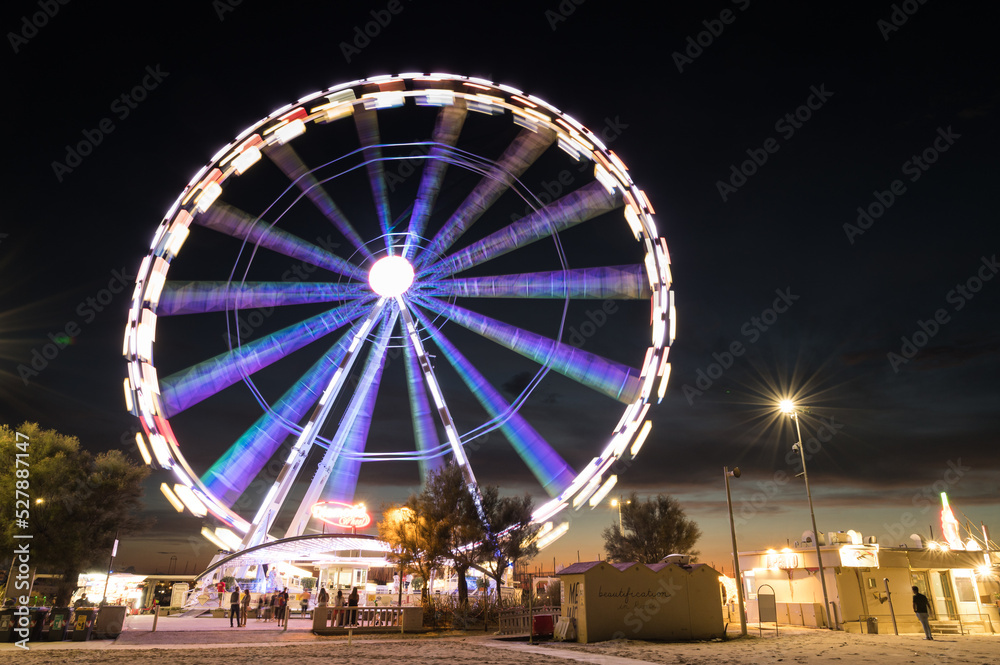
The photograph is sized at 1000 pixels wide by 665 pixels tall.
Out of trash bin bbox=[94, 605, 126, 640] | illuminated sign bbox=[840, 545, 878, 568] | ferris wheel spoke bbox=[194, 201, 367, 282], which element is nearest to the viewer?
trash bin bbox=[94, 605, 126, 640]

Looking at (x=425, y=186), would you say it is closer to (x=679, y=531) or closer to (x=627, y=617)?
(x=627, y=617)

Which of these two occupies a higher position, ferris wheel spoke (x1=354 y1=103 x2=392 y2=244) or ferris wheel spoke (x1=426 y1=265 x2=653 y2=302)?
ferris wheel spoke (x1=354 y1=103 x2=392 y2=244)

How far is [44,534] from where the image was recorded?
2023 cm

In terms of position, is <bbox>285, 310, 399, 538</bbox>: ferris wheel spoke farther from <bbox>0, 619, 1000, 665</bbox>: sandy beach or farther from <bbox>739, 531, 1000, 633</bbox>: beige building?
<bbox>739, 531, 1000, 633</bbox>: beige building

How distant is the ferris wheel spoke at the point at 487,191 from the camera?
19.9 metres

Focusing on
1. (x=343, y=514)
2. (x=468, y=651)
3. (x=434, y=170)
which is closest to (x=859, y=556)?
(x=468, y=651)

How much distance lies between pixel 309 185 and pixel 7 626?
44.7 feet

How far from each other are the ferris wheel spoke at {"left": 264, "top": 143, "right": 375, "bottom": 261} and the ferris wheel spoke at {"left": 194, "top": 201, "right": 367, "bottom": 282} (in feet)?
3.19

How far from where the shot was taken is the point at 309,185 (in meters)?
19.8

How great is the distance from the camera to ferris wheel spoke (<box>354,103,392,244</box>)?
2020 cm

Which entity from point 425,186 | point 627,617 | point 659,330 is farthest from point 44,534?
point 659,330

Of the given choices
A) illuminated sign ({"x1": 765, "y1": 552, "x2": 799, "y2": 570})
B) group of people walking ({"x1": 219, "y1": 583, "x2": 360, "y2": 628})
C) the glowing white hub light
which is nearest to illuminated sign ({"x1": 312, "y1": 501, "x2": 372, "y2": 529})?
group of people walking ({"x1": 219, "y1": 583, "x2": 360, "y2": 628})

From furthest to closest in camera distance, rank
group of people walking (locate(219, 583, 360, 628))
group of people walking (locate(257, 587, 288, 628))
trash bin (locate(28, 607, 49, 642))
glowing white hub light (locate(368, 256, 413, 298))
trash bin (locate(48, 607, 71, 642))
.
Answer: group of people walking (locate(257, 587, 288, 628))
glowing white hub light (locate(368, 256, 413, 298))
group of people walking (locate(219, 583, 360, 628))
trash bin (locate(48, 607, 71, 642))
trash bin (locate(28, 607, 49, 642))

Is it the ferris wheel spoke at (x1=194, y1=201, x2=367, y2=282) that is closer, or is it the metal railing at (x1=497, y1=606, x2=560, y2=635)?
the metal railing at (x1=497, y1=606, x2=560, y2=635)
